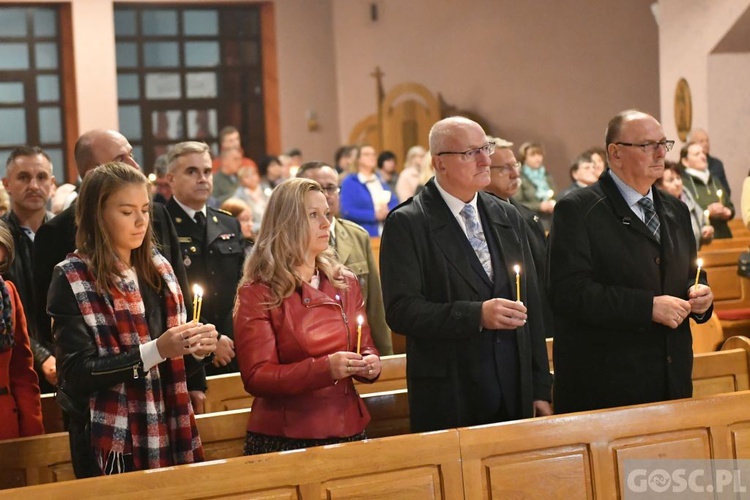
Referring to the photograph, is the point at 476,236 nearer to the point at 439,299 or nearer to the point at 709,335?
the point at 439,299

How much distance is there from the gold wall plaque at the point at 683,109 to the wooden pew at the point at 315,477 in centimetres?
853

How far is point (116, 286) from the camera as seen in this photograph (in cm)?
296

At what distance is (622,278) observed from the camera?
3.59 meters

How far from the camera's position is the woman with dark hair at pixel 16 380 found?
343cm

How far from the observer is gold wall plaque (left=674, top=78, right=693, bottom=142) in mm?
10875

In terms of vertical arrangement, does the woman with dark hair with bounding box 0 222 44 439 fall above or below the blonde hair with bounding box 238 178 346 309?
below

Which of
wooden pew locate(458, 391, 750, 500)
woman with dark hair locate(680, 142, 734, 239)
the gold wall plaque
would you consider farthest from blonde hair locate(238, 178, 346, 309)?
the gold wall plaque

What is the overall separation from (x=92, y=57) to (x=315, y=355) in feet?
37.3

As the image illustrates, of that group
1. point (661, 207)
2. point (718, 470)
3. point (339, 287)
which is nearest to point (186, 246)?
point (339, 287)

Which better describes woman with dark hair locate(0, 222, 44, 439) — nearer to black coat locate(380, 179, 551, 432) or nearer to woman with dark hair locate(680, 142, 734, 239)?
black coat locate(380, 179, 551, 432)

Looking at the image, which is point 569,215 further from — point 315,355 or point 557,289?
point 315,355

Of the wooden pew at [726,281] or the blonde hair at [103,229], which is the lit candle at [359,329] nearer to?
the blonde hair at [103,229]

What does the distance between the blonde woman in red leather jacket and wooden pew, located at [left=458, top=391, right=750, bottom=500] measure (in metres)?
0.41

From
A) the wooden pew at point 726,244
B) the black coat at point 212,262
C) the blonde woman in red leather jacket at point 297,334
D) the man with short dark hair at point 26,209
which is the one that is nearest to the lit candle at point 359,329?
the blonde woman in red leather jacket at point 297,334
